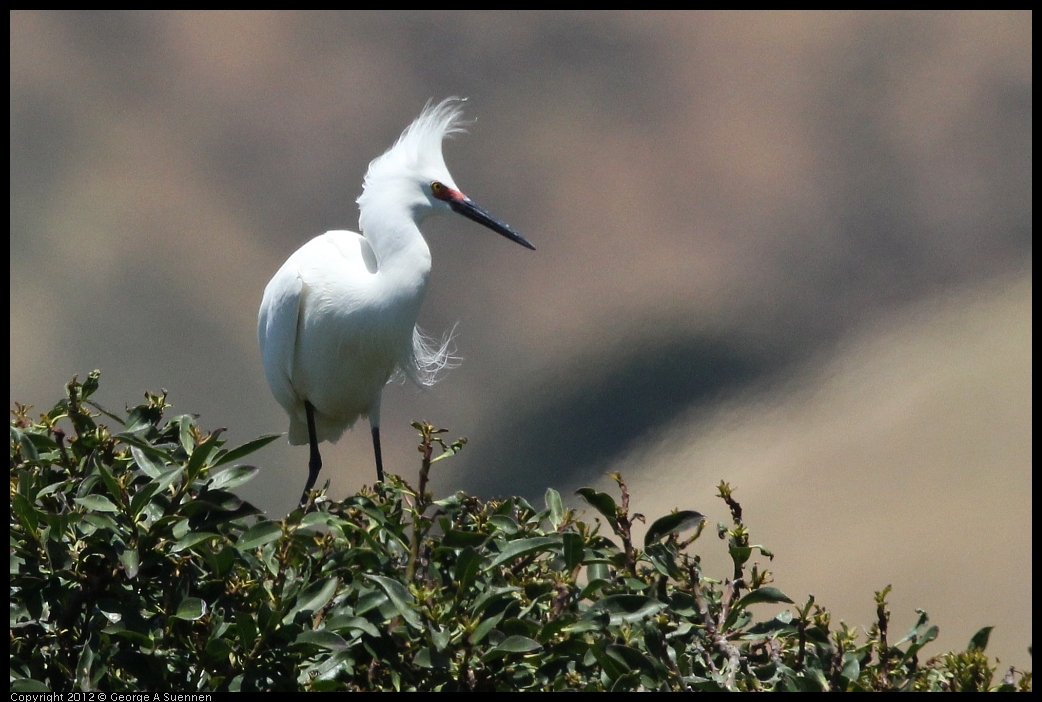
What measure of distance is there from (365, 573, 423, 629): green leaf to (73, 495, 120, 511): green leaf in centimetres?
31

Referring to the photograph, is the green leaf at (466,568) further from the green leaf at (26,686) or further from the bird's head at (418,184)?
the bird's head at (418,184)

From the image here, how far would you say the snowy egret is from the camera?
260cm

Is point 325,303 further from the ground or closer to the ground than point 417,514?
further from the ground

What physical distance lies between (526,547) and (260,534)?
31cm

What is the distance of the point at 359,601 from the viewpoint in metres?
1.13

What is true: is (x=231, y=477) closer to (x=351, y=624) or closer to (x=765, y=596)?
(x=351, y=624)

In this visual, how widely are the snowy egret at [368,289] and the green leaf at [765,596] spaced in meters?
1.56

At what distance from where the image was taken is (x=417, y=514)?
3.94 ft

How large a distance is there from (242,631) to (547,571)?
385 millimetres

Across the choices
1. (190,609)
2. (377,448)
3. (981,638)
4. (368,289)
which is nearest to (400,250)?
(368,289)

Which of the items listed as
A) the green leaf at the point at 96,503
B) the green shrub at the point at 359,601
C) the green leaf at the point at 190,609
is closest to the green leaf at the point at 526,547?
the green shrub at the point at 359,601
